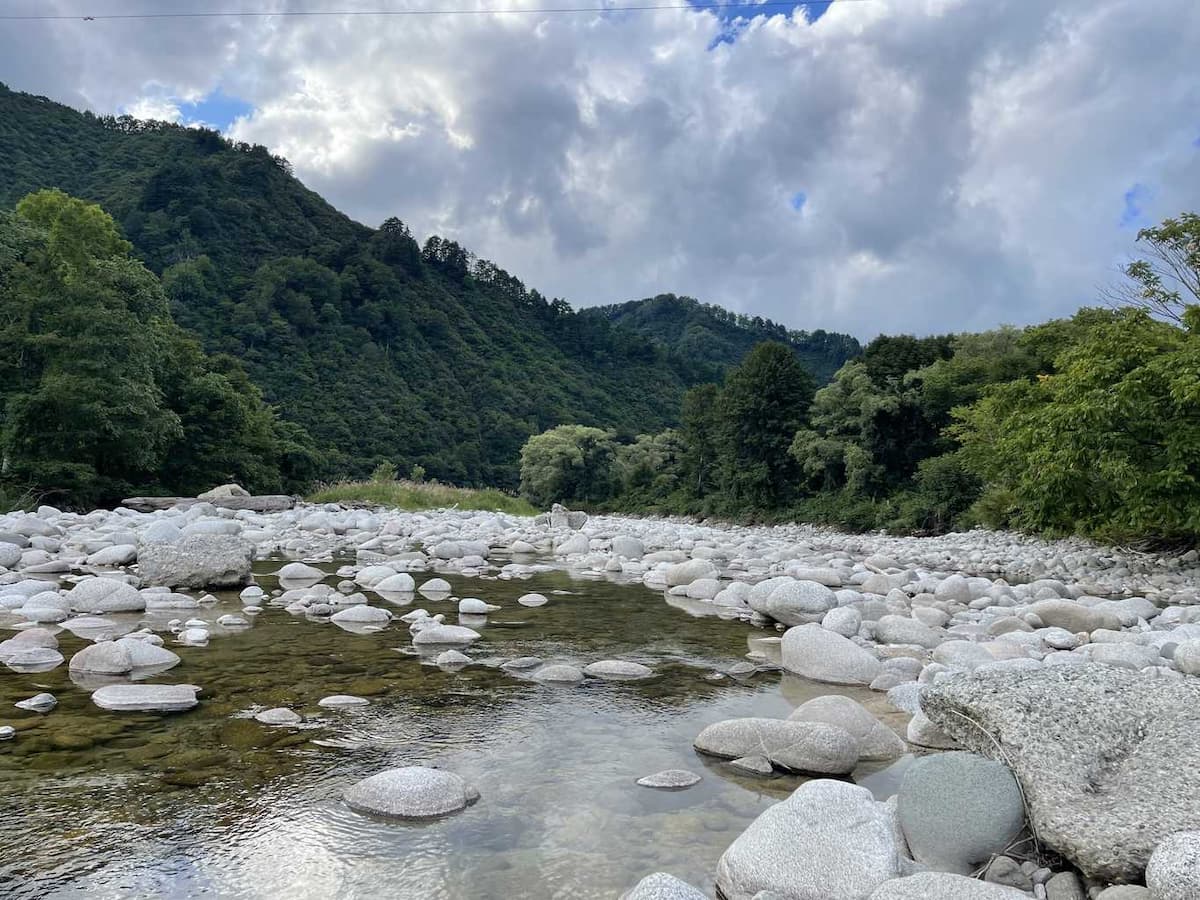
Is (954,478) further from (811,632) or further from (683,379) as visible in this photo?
(683,379)

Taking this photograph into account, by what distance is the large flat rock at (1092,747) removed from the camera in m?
2.91

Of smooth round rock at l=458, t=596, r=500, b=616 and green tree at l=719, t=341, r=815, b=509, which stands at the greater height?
green tree at l=719, t=341, r=815, b=509

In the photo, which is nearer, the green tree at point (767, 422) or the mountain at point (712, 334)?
the green tree at point (767, 422)

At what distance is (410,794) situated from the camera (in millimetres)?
3611

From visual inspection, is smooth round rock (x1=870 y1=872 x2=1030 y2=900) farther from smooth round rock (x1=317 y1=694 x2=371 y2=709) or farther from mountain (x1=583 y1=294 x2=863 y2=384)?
mountain (x1=583 y1=294 x2=863 y2=384)

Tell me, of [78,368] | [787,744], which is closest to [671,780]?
[787,744]

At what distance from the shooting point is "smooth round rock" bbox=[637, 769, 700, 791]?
3998mm

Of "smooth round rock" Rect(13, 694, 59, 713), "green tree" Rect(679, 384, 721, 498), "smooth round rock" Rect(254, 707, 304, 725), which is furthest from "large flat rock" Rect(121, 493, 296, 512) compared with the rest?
"green tree" Rect(679, 384, 721, 498)

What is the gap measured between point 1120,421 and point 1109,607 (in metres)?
5.49

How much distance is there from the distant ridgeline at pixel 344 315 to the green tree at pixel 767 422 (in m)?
22.5

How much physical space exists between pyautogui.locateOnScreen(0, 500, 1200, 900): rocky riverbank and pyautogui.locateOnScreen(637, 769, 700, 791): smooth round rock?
16 millimetres

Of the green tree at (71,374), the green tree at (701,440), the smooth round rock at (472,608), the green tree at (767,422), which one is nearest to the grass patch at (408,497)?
the green tree at (71,374)

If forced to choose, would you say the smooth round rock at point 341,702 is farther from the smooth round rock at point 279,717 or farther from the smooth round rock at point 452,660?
the smooth round rock at point 452,660

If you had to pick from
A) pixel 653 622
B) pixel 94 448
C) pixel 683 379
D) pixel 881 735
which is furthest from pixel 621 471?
pixel 881 735
